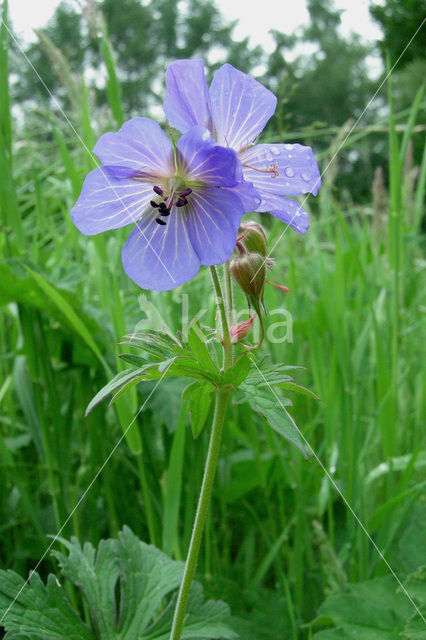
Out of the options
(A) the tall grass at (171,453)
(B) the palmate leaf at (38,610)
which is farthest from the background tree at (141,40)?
(B) the palmate leaf at (38,610)

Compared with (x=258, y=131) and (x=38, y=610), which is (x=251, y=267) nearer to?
(x=258, y=131)

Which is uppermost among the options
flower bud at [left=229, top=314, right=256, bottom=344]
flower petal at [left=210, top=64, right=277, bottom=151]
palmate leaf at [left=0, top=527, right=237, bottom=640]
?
flower petal at [left=210, top=64, right=277, bottom=151]

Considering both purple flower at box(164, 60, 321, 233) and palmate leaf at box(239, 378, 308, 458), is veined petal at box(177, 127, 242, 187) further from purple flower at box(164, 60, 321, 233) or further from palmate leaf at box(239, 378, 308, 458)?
palmate leaf at box(239, 378, 308, 458)

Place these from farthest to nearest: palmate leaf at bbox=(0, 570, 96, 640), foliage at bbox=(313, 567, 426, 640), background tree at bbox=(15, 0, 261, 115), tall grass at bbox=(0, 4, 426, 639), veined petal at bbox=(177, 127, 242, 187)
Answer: background tree at bbox=(15, 0, 261, 115)
tall grass at bbox=(0, 4, 426, 639)
foliage at bbox=(313, 567, 426, 640)
palmate leaf at bbox=(0, 570, 96, 640)
veined petal at bbox=(177, 127, 242, 187)

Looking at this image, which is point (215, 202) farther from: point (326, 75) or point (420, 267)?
point (326, 75)

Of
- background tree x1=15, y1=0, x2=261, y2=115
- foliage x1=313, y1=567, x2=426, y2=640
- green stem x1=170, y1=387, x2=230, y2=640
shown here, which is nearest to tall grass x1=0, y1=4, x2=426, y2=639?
foliage x1=313, y1=567, x2=426, y2=640
